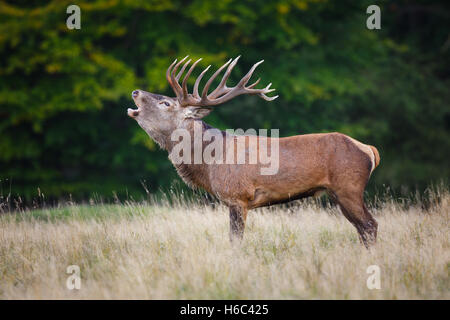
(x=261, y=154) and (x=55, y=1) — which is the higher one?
(x=55, y=1)

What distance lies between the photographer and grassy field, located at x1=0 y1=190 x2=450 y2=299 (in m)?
4.48

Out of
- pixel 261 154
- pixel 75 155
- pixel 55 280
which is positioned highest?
pixel 75 155

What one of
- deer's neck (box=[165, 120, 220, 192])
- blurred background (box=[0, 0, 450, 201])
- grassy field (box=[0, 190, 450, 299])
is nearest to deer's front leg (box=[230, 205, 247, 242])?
grassy field (box=[0, 190, 450, 299])

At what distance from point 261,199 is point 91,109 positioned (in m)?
9.77

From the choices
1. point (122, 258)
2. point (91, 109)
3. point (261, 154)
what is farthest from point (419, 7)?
point (122, 258)

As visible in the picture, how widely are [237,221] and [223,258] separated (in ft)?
3.32

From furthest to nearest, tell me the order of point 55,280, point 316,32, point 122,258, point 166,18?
point 316,32 < point 166,18 < point 122,258 < point 55,280

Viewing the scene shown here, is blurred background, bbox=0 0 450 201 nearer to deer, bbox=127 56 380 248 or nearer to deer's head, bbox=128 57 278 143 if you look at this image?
deer's head, bbox=128 57 278 143

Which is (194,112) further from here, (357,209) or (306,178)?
(357,209)

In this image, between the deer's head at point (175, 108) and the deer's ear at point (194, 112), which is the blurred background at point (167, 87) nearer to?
the deer's head at point (175, 108)

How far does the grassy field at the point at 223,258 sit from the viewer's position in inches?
177

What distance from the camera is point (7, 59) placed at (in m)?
14.2

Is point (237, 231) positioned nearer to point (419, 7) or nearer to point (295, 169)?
point (295, 169)

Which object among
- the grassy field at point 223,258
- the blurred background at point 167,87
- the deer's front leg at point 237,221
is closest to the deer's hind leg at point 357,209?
the grassy field at point 223,258
